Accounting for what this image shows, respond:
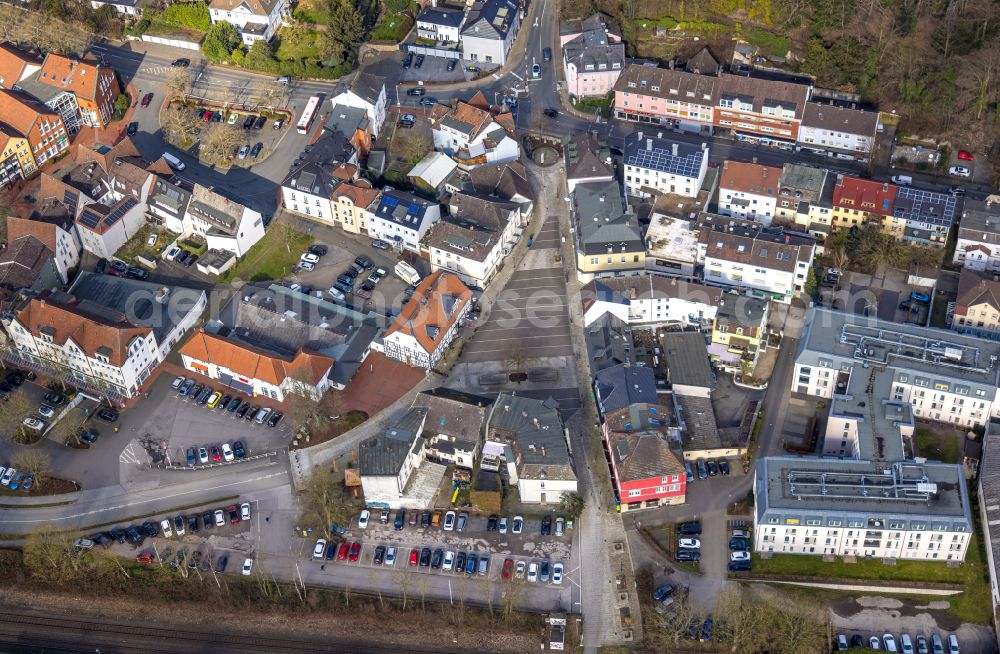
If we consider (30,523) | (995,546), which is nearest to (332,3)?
(30,523)

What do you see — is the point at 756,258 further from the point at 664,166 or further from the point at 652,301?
the point at 664,166

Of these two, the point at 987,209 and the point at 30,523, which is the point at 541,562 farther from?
the point at 987,209

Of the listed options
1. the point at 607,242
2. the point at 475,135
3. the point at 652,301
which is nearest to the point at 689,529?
the point at 652,301

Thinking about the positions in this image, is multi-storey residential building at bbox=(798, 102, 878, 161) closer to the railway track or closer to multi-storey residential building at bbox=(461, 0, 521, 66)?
multi-storey residential building at bbox=(461, 0, 521, 66)

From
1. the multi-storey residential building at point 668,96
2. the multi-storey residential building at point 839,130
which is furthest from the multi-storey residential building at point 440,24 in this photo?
the multi-storey residential building at point 839,130

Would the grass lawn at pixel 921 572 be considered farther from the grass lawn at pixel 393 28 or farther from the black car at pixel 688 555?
the grass lawn at pixel 393 28

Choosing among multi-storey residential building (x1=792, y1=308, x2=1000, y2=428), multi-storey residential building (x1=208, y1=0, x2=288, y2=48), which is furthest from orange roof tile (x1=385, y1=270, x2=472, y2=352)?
multi-storey residential building (x1=208, y1=0, x2=288, y2=48)
